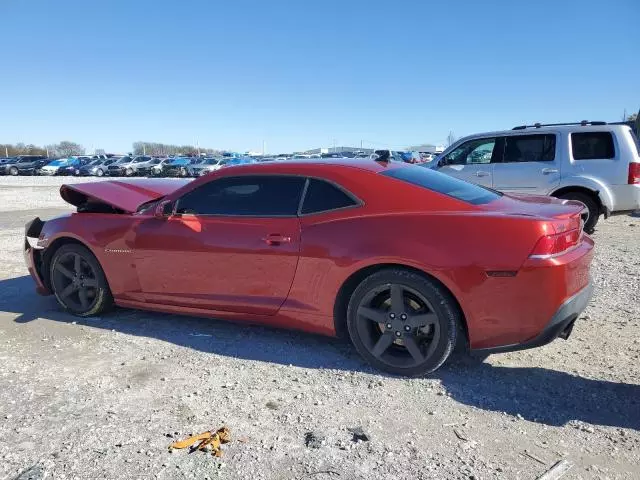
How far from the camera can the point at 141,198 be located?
4871mm

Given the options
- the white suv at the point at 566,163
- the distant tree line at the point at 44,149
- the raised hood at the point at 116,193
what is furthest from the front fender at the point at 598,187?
the distant tree line at the point at 44,149

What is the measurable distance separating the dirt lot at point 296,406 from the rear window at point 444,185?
45.5 inches

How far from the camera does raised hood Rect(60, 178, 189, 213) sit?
4672 millimetres

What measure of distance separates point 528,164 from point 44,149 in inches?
3372

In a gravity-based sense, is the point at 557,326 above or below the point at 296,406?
above

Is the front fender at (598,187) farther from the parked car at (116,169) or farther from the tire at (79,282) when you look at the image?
the parked car at (116,169)

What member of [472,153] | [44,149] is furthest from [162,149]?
[472,153]

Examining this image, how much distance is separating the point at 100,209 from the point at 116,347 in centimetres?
139

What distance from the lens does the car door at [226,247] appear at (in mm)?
3801

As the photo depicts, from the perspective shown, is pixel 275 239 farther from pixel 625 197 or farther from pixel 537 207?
pixel 625 197

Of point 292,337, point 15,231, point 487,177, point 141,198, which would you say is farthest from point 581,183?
point 15,231

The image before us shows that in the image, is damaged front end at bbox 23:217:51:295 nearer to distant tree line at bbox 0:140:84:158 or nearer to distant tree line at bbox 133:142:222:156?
distant tree line at bbox 0:140:84:158

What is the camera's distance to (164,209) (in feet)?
14.0

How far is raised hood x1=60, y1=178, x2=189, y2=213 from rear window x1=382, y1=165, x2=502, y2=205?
2038mm
